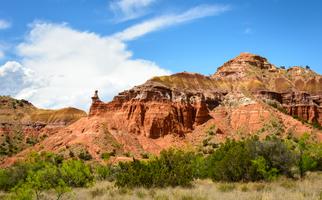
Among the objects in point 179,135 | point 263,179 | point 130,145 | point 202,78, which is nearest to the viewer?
point 263,179

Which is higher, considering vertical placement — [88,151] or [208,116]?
[208,116]

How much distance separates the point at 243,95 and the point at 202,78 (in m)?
14.8

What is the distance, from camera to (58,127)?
110812 mm

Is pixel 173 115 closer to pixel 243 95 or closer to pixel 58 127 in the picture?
pixel 243 95

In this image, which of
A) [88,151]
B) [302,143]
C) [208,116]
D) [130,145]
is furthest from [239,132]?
[302,143]

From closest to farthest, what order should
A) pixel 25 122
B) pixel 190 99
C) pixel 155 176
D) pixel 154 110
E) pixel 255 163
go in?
pixel 155 176 < pixel 255 163 < pixel 154 110 < pixel 190 99 < pixel 25 122

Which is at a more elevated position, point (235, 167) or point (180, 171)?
point (235, 167)

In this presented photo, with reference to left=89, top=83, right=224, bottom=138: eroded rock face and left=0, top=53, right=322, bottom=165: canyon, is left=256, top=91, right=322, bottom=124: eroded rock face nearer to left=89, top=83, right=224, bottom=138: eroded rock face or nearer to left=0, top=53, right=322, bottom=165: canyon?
left=0, top=53, right=322, bottom=165: canyon

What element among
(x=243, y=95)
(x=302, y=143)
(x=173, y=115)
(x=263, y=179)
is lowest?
(x=263, y=179)

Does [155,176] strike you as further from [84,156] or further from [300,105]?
[300,105]

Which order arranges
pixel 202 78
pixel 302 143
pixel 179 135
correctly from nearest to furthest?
pixel 302 143, pixel 179 135, pixel 202 78

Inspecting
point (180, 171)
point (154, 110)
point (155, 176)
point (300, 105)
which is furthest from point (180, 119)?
point (155, 176)

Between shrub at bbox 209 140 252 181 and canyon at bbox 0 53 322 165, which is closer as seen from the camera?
shrub at bbox 209 140 252 181

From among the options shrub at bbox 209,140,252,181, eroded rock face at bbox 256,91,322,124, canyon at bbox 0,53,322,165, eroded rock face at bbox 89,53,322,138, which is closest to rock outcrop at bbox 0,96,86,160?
canyon at bbox 0,53,322,165
